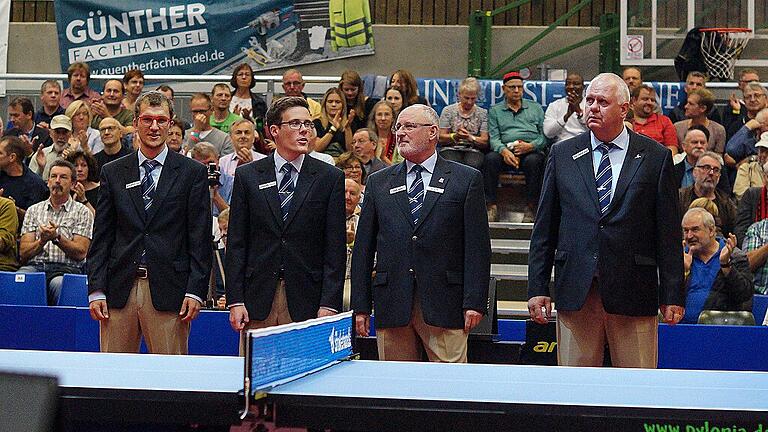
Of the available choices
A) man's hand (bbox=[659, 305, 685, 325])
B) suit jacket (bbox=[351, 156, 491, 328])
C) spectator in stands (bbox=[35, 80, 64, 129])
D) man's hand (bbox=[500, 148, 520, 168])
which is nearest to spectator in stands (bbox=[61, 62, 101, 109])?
spectator in stands (bbox=[35, 80, 64, 129])

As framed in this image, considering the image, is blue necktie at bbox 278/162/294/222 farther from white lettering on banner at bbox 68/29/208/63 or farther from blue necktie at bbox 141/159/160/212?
white lettering on banner at bbox 68/29/208/63

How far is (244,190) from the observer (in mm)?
5516

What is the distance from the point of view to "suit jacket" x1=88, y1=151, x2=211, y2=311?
5523mm

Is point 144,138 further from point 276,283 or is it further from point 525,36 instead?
point 525,36

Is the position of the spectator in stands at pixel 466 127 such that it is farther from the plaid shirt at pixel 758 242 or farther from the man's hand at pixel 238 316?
the man's hand at pixel 238 316

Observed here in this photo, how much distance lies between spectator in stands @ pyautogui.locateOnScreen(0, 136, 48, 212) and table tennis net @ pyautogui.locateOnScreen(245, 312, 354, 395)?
680cm

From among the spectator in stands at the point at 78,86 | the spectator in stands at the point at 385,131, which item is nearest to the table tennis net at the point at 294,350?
the spectator in stands at the point at 385,131

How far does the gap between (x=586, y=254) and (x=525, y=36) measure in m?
9.94

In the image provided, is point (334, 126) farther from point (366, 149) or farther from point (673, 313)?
point (673, 313)

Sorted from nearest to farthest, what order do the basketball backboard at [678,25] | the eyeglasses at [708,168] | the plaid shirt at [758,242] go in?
the plaid shirt at [758,242] < the eyeglasses at [708,168] < the basketball backboard at [678,25]

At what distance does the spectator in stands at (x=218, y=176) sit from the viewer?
9055 millimetres

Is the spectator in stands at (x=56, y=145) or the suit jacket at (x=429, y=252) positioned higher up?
the spectator in stands at (x=56, y=145)

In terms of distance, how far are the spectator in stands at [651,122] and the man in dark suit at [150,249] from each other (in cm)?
578

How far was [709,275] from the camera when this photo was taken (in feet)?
23.8
